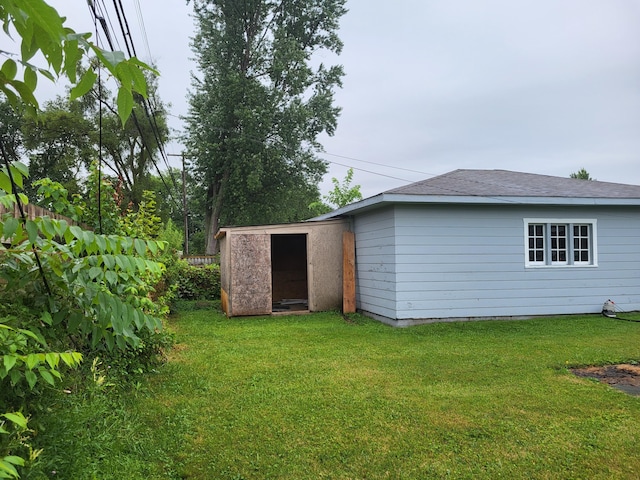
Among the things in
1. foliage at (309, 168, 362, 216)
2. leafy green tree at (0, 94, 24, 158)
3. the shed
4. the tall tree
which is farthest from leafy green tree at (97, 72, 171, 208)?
the shed

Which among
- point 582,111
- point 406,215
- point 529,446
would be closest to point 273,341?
point 406,215

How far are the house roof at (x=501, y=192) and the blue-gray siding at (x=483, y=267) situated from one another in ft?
1.01

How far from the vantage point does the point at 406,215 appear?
8102 millimetres

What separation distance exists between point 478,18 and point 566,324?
708 centimetres

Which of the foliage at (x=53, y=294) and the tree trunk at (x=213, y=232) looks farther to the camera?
the tree trunk at (x=213, y=232)

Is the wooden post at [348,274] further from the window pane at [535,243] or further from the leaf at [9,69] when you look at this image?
the leaf at [9,69]

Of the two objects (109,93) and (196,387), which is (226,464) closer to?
(196,387)

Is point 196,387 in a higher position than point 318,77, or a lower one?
lower

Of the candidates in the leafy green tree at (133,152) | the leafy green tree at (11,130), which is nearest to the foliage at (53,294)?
the leafy green tree at (11,130)

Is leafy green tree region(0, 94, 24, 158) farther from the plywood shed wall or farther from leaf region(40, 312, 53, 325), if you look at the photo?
leaf region(40, 312, 53, 325)

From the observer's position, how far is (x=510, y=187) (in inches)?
361

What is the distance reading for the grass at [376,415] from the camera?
9.23 feet

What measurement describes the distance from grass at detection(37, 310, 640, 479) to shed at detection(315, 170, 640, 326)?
5.93 ft

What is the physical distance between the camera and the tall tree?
19.0 m
